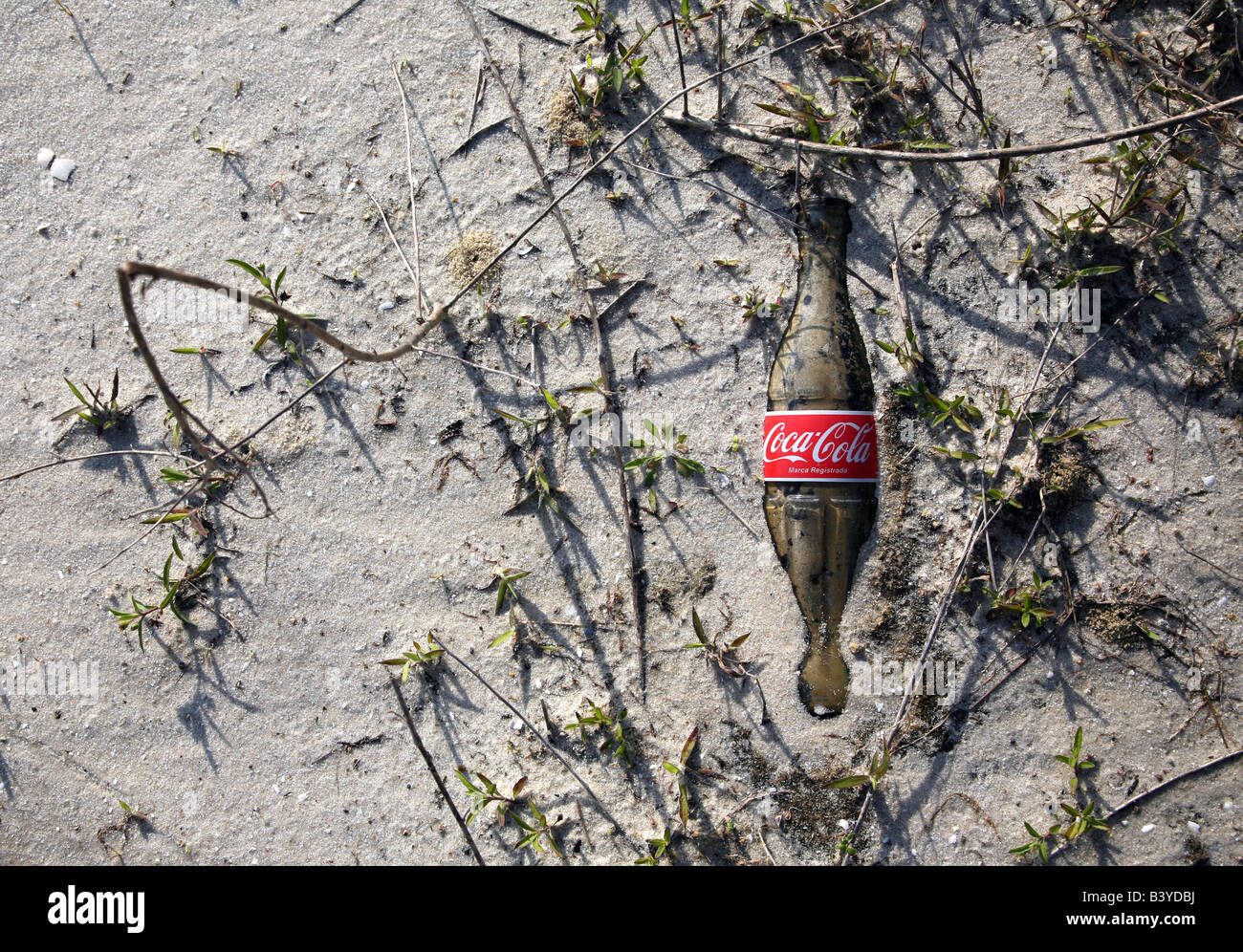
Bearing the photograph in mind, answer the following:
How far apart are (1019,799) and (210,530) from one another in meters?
2.80

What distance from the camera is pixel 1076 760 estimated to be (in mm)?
2324

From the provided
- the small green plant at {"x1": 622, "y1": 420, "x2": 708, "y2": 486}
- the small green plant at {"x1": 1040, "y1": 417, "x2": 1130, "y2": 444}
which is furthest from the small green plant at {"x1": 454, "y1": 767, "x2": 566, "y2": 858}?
the small green plant at {"x1": 1040, "y1": 417, "x2": 1130, "y2": 444}

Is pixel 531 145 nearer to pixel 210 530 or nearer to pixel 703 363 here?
pixel 703 363

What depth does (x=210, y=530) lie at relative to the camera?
8.54ft

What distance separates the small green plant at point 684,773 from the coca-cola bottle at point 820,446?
1.31ft

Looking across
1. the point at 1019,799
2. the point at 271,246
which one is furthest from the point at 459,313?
the point at 1019,799

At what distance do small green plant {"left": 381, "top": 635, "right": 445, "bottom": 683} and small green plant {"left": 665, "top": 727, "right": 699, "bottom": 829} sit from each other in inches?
32.8

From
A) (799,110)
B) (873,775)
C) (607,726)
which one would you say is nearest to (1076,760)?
(873,775)

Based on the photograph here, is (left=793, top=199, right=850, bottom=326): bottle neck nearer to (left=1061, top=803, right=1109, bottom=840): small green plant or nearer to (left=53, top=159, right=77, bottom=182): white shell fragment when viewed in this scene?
(left=1061, top=803, right=1109, bottom=840): small green plant

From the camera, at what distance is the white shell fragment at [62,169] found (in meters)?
2.69

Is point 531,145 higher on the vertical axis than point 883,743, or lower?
higher

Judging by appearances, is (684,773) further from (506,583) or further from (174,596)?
(174,596)

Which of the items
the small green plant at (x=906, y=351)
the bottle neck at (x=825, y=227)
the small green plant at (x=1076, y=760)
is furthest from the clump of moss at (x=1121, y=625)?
the bottle neck at (x=825, y=227)

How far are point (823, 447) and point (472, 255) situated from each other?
4.40ft
